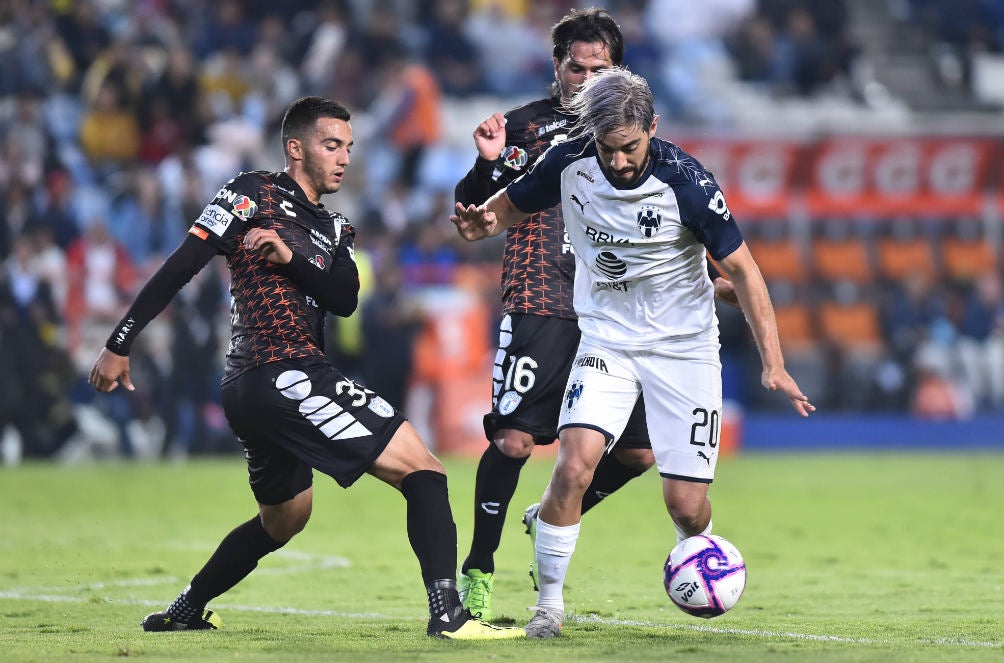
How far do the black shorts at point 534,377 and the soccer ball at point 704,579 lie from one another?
34.7 inches

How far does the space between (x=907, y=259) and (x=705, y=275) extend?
1711cm

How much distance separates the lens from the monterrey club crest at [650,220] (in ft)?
20.1

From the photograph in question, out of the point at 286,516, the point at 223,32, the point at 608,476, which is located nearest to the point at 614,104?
the point at 608,476

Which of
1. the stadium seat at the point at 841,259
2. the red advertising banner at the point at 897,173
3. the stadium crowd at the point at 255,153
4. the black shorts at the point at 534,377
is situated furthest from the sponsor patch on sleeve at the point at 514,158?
the stadium seat at the point at 841,259

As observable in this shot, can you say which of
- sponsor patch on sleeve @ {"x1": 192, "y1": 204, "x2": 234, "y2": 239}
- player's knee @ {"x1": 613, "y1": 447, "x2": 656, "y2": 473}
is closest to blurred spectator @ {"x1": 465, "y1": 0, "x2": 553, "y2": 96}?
player's knee @ {"x1": 613, "y1": 447, "x2": 656, "y2": 473}

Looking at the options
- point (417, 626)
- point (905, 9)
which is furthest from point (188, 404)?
point (905, 9)

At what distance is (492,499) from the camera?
270 inches

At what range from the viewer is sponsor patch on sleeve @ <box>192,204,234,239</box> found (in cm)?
604

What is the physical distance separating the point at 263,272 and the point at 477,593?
1.77 m

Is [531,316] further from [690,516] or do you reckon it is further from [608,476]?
[690,516]

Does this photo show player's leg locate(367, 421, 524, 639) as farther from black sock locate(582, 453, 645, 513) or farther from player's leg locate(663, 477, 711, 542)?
black sock locate(582, 453, 645, 513)

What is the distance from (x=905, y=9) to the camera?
27.0 meters

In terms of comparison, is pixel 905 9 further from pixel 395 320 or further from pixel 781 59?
pixel 395 320

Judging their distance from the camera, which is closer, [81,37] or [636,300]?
[636,300]
